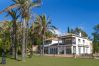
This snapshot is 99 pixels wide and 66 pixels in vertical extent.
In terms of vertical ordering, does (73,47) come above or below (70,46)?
below

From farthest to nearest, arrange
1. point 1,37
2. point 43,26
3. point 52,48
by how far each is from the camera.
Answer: point 52,48, point 43,26, point 1,37

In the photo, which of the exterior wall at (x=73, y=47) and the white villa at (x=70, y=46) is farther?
the white villa at (x=70, y=46)

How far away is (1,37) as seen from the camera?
5681 cm

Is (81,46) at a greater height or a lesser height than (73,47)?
greater

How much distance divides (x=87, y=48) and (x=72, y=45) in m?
10.4

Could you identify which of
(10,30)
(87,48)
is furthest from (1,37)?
(87,48)

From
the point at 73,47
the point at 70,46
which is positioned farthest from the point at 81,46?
the point at 70,46

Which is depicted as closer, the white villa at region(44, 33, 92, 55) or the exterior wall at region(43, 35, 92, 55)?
the exterior wall at region(43, 35, 92, 55)

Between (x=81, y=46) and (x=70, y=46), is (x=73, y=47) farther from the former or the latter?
(x=81, y=46)

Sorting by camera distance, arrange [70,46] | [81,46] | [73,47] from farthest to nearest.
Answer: [81,46], [70,46], [73,47]

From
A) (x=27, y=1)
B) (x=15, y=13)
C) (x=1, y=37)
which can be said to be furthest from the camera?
(x=1, y=37)

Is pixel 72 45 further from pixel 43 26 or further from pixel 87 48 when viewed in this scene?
pixel 43 26

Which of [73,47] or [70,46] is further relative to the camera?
[70,46]

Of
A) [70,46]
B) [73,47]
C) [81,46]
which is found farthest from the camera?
[81,46]
